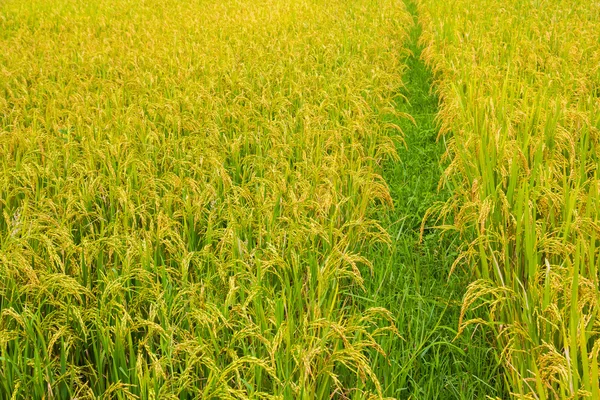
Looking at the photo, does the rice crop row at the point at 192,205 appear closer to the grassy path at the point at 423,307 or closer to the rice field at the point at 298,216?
the rice field at the point at 298,216

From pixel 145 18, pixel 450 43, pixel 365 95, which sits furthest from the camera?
pixel 145 18

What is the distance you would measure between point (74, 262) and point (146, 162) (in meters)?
0.99

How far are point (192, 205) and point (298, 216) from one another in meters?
0.55

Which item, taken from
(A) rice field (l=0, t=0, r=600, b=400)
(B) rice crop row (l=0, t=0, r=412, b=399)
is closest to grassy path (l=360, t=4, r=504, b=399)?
(A) rice field (l=0, t=0, r=600, b=400)

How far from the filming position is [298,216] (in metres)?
2.68

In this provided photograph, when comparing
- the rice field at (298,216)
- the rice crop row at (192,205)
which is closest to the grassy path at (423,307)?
the rice field at (298,216)

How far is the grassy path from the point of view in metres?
2.21

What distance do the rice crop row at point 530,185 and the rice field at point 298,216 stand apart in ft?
0.07

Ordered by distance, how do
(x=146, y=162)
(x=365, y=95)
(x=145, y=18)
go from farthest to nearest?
1. (x=145, y=18)
2. (x=365, y=95)
3. (x=146, y=162)

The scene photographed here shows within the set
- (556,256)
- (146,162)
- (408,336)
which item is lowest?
(408,336)

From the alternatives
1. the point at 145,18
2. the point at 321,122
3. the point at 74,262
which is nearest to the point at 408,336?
the point at 74,262

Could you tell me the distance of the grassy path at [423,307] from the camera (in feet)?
7.24

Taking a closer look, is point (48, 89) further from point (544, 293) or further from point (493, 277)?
point (544, 293)

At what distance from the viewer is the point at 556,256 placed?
8.16ft
